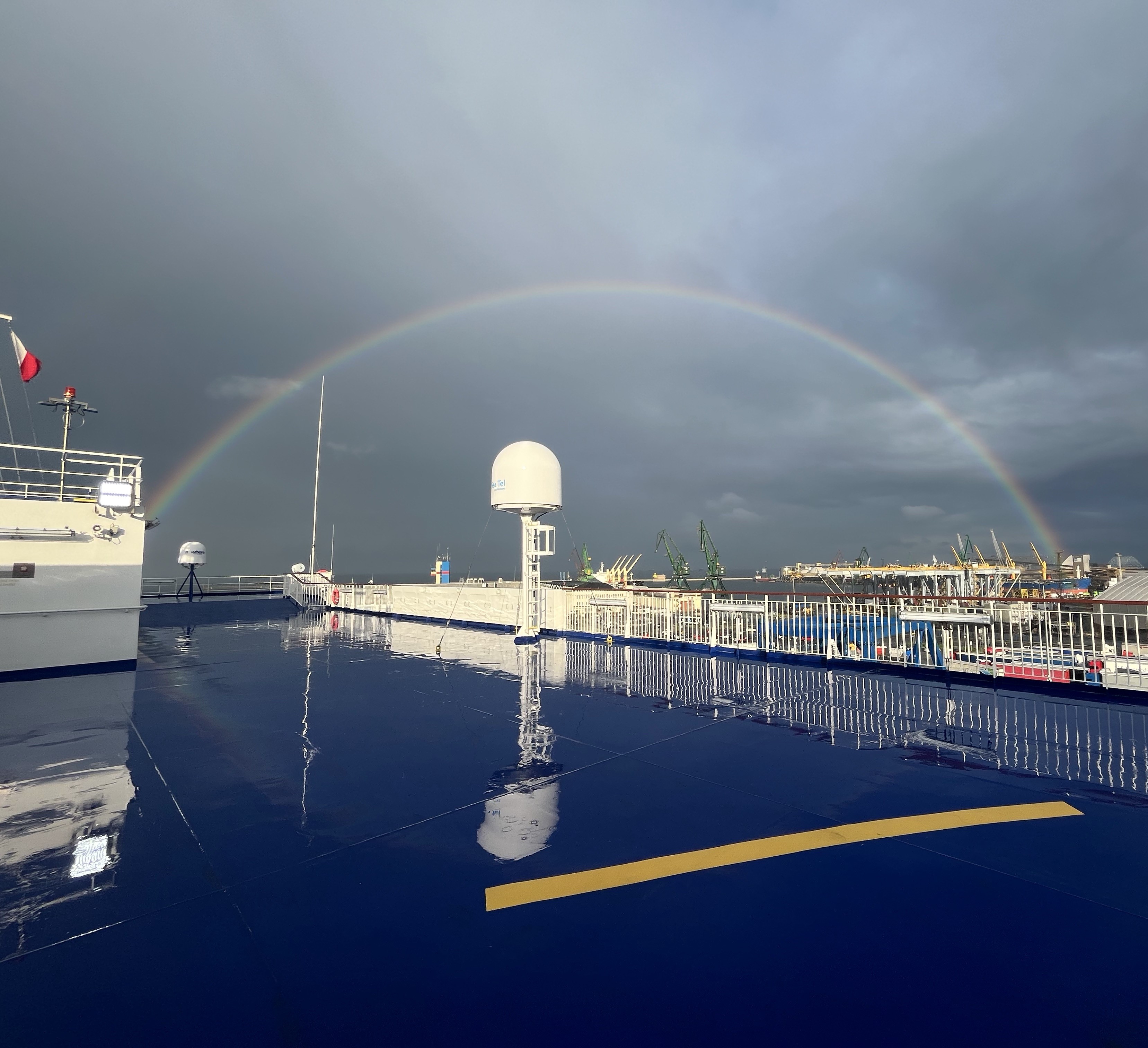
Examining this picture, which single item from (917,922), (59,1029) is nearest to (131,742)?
(59,1029)

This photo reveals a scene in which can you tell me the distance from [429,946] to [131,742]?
17.8 ft

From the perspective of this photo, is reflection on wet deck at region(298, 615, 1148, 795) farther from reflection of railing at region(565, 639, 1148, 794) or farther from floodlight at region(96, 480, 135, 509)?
floodlight at region(96, 480, 135, 509)

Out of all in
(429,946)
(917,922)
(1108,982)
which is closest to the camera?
(1108,982)

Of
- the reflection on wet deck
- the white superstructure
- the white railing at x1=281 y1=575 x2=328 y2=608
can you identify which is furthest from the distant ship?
the white railing at x1=281 y1=575 x2=328 y2=608

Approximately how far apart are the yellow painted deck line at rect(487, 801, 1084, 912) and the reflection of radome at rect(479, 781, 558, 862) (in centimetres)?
40

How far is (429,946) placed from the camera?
2.74 m

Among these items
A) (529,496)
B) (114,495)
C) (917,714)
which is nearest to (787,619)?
(917,714)

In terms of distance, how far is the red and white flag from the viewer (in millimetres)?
11305

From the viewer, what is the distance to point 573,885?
3299 millimetres

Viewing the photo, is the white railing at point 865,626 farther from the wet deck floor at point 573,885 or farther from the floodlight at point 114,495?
the floodlight at point 114,495

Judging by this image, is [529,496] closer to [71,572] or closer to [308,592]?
[71,572]

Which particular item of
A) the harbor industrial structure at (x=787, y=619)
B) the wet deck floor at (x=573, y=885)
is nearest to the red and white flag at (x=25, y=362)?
the wet deck floor at (x=573, y=885)

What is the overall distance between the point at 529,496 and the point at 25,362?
35.5 ft

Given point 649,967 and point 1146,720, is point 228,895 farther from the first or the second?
point 1146,720
